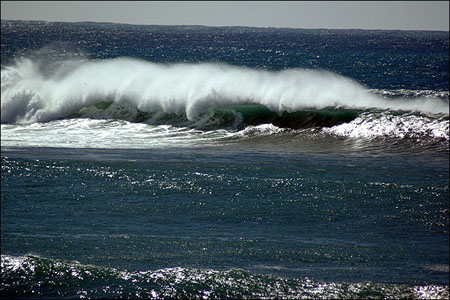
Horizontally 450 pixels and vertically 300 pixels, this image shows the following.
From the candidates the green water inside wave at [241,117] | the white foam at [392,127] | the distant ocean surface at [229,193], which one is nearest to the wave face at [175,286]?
the distant ocean surface at [229,193]

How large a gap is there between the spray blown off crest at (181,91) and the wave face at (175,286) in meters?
14.4

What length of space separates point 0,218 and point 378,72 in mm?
50879

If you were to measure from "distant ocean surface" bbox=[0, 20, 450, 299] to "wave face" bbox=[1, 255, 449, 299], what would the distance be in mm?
25

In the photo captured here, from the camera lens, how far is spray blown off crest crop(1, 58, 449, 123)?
24188 mm

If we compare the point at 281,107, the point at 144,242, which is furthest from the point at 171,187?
the point at 281,107

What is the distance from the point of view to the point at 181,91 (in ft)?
86.9

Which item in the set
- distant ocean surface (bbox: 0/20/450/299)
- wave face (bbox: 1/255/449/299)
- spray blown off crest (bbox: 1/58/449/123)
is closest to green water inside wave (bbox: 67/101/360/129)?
distant ocean surface (bbox: 0/20/450/299)

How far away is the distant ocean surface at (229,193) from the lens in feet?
28.8

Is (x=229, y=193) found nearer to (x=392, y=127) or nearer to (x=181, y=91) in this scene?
(x=392, y=127)

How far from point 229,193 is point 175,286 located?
4.62m

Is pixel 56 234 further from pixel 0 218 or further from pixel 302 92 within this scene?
pixel 302 92

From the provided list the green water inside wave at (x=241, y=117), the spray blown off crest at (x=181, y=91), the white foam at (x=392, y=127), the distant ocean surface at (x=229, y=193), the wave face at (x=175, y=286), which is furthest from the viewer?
the spray blown off crest at (x=181, y=91)

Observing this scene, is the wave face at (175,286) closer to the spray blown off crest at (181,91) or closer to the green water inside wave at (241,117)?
the green water inside wave at (241,117)

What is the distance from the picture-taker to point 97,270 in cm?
891
